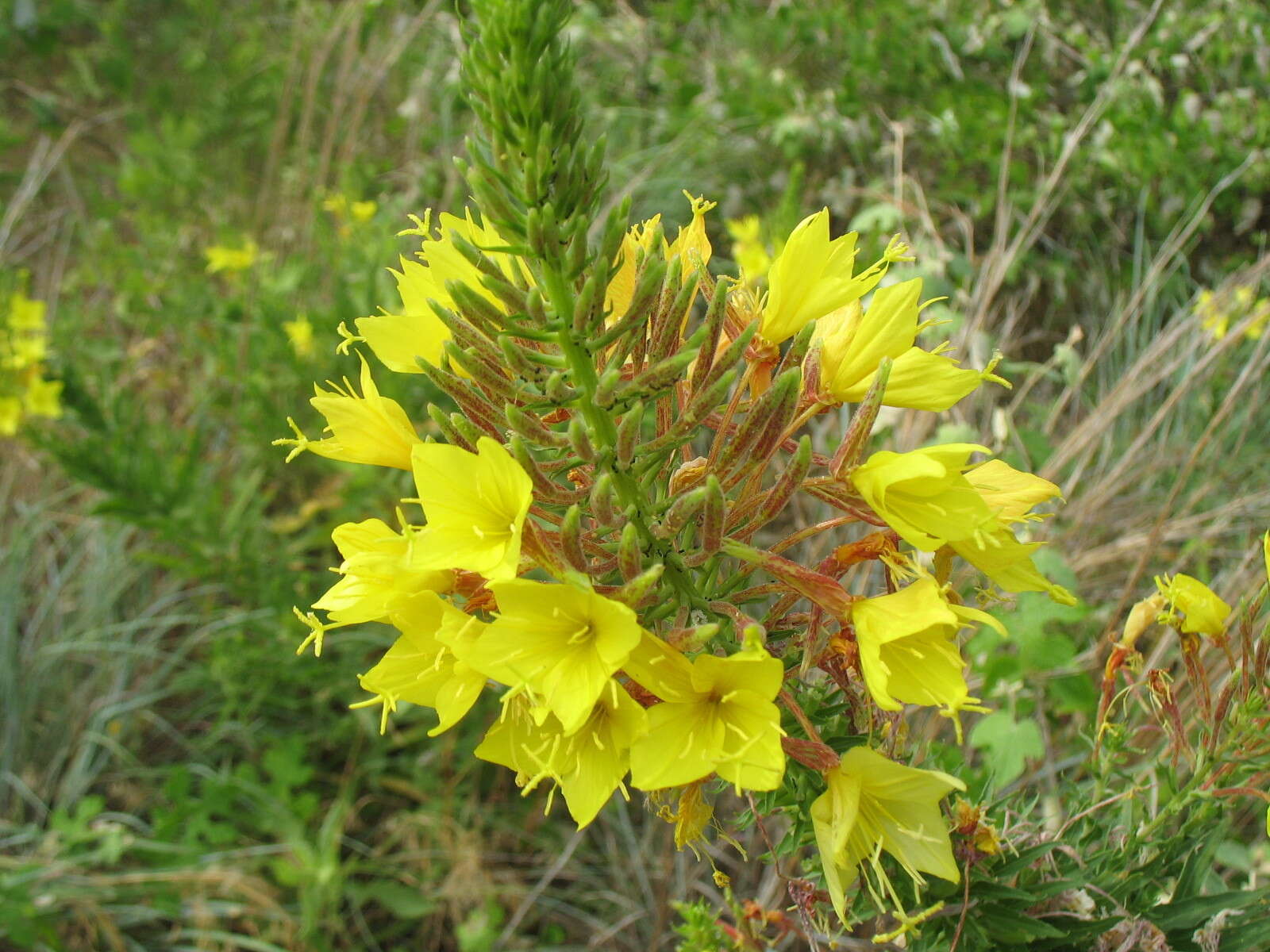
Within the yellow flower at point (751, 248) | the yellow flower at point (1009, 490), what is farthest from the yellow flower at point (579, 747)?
the yellow flower at point (751, 248)

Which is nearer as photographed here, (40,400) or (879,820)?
(879,820)

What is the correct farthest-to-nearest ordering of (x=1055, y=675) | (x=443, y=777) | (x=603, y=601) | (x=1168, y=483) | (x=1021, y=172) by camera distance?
(x=1021, y=172) → (x=1168, y=483) → (x=443, y=777) → (x=1055, y=675) → (x=603, y=601)

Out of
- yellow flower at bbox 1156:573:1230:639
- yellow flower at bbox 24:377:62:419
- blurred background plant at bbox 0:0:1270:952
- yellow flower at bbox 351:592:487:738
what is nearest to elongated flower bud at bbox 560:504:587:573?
yellow flower at bbox 351:592:487:738

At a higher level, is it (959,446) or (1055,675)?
(959,446)

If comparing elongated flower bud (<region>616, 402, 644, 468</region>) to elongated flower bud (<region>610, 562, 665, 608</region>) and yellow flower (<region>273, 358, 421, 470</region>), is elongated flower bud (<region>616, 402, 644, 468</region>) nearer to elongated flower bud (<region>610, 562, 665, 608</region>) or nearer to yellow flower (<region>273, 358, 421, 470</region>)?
elongated flower bud (<region>610, 562, 665, 608</region>)

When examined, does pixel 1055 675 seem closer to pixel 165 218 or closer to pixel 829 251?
pixel 829 251

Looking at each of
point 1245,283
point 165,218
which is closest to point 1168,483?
point 1245,283

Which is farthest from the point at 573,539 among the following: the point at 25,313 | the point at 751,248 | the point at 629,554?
the point at 25,313

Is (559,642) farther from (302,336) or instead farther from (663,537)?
(302,336)
